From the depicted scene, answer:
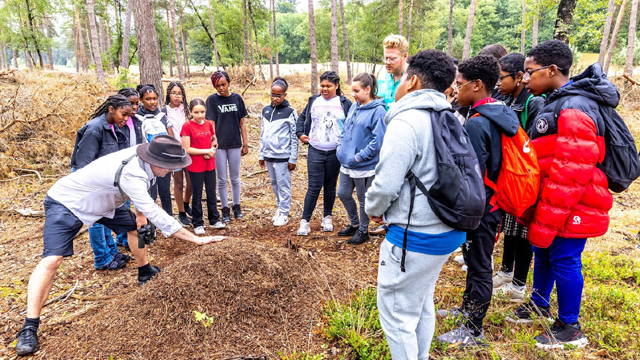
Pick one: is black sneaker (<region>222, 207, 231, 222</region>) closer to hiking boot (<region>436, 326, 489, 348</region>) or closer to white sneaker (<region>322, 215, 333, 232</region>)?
white sneaker (<region>322, 215, 333, 232</region>)

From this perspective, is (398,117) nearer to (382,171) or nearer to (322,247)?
(382,171)

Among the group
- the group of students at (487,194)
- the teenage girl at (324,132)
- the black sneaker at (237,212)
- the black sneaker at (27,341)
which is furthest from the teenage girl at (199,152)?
A: the group of students at (487,194)

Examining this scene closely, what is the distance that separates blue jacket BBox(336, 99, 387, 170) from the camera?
13.1 ft

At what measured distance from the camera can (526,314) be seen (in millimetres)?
2986

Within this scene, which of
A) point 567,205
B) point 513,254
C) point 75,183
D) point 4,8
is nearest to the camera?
point 567,205

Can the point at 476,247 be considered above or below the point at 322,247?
above

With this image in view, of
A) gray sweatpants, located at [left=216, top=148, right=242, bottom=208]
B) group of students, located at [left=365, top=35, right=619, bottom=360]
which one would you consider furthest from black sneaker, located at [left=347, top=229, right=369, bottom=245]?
gray sweatpants, located at [left=216, top=148, right=242, bottom=208]

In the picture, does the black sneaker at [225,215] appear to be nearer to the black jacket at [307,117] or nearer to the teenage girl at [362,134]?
the black jacket at [307,117]

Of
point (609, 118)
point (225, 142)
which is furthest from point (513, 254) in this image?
point (225, 142)

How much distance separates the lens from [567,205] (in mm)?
2365

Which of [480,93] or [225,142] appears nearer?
[480,93]

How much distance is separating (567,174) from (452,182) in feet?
3.55

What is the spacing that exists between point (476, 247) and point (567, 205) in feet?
2.10

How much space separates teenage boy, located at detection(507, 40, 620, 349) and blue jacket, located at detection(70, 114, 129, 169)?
4.09 metres
